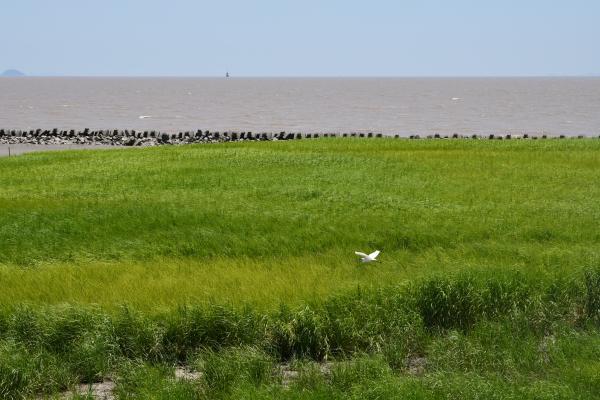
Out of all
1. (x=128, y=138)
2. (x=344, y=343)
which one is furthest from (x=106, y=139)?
(x=344, y=343)

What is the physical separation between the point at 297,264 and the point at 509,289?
375 centimetres

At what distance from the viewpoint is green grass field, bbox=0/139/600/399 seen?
9.27 meters

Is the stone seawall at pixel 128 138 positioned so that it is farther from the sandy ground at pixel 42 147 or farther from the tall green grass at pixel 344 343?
the tall green grass at pixel 344 343

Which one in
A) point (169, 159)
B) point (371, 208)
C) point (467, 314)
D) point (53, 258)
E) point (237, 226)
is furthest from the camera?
point (169, 159)

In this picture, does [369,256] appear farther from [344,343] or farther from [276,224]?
[344,343]

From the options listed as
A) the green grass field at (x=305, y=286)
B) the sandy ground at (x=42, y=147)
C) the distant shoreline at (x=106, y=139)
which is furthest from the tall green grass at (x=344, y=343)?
the sandy ground at (x=42, y=147)

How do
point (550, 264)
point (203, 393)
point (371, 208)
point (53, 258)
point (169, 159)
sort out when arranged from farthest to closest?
point (169, 159), point (371, 208), point (53, 258), point (550, 264), point (203, 393)

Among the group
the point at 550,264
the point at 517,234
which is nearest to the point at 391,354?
the point at 550,264

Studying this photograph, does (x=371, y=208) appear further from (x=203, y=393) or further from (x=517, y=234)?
(x=203, y=393)

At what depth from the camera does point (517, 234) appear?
15195 millimetres

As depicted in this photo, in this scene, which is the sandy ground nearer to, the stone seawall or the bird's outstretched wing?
the stone seawall

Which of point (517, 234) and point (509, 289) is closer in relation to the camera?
point (509, 289)

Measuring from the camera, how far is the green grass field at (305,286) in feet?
30.4

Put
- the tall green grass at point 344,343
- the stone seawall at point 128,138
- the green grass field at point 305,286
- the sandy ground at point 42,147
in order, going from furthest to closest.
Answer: the stone seawall at point 128,138, the sandy ground at point 42,147, the green grass field at point 305,286, the tall green grass at point 344,343
